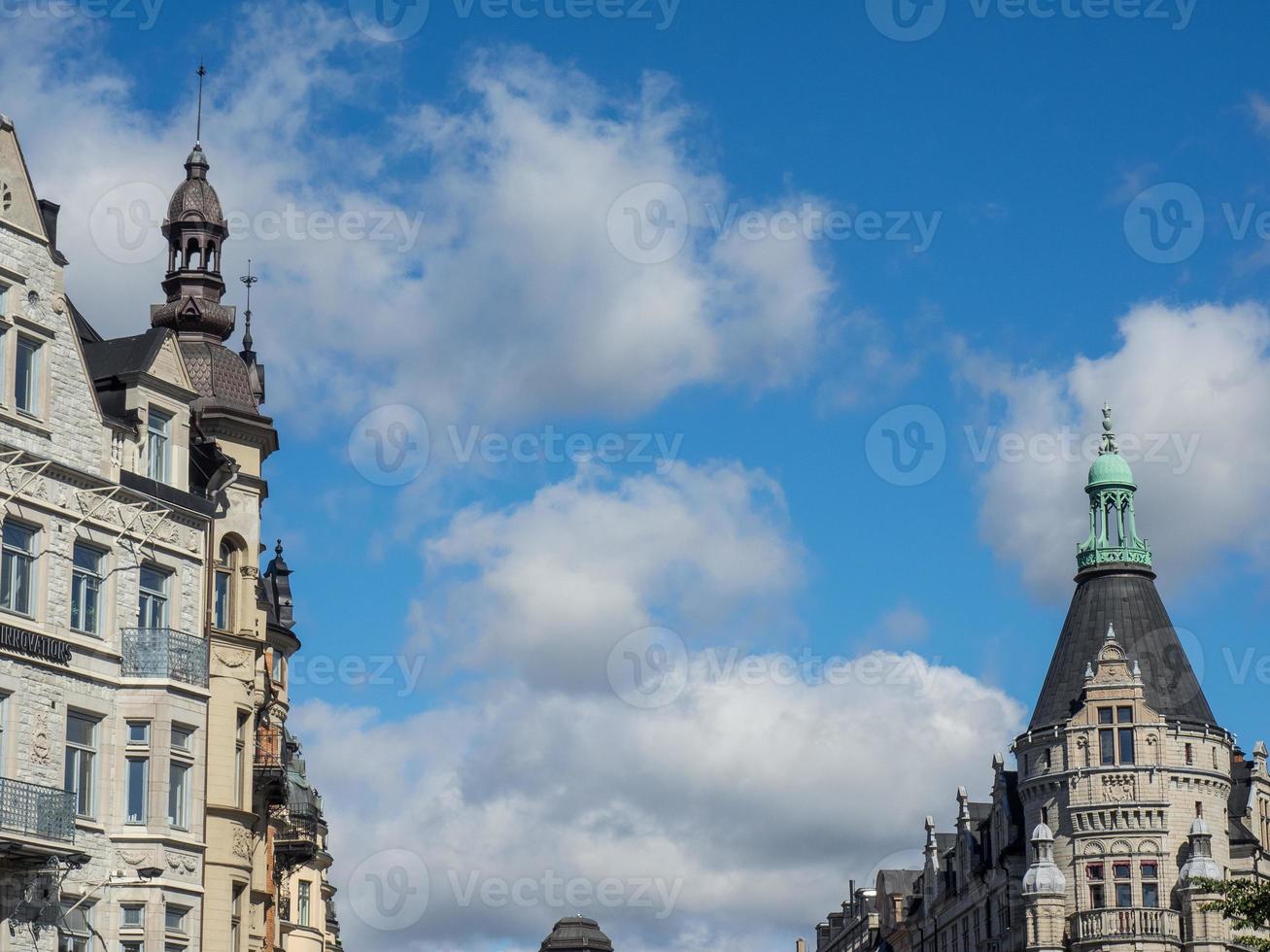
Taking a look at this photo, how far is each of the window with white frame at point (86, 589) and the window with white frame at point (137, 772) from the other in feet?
7.11

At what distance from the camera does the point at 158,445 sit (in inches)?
1805

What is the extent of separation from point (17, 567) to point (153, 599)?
400cm

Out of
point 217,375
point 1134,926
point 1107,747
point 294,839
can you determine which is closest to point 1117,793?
point 1107,747

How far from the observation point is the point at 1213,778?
8950cm

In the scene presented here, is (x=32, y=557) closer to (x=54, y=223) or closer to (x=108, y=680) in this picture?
(x=108, y=680)

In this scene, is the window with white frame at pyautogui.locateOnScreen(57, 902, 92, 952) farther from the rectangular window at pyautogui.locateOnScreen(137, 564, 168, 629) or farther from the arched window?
the arched window

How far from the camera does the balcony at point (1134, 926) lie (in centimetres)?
8606

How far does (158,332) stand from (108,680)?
26.0 ft

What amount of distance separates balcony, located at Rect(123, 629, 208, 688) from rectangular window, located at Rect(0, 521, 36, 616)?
2769 millimetres

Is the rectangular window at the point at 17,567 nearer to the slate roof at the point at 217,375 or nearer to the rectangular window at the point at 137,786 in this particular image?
the rectangular window at the point at 137,786

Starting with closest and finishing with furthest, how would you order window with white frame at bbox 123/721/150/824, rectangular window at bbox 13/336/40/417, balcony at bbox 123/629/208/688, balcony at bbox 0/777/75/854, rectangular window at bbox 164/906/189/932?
balcony at bbox 0/777/75/854, rectangular window at bbox 13/336/40/417, window with white frame at bbox 123/721/150/824, rectangular window at bbox 164/906/189/932, balcony at bbox 123/629/208/688

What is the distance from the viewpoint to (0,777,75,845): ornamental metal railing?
3900 cm

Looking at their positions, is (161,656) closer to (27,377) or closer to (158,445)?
(158,445)

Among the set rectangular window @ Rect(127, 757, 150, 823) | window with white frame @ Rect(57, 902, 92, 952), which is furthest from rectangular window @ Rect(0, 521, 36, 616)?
window with white frame @ Rect(57, 902, 92, 952)
